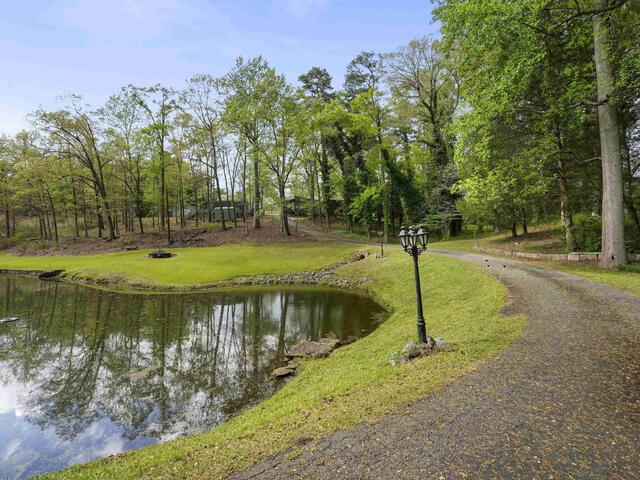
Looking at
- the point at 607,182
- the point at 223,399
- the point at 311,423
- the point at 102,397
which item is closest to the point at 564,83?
the point at 607,182

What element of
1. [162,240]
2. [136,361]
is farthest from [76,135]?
[136,361]

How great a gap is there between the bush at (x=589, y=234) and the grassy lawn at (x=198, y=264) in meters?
13.1

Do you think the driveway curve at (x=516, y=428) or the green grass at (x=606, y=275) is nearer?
the driveway curve at (x=516, y=428)

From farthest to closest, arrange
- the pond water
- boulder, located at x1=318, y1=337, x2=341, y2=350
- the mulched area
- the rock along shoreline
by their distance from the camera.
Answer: the mulched area → the rock along shoreline → boulder, located at x1=318, y1=337, x2=341, y2=350 → the pond water

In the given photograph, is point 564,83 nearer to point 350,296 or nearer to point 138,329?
point 350,296

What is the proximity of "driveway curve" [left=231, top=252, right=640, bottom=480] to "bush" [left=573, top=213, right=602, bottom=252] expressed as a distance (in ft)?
32.8

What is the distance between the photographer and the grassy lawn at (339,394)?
4.06 meters

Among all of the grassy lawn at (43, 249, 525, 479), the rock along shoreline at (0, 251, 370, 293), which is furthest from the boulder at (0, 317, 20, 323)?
the grassy lawn at (43, 249, 525, 479)

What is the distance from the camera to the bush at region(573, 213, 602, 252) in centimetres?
1398

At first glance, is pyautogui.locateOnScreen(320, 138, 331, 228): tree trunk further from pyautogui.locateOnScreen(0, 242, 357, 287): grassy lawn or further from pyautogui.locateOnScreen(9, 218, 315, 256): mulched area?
pyautogui.locateOnScreen(0, 242, 357, 287): grassy lawn

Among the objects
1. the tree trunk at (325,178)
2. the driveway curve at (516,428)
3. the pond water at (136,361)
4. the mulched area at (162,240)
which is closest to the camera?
the driveway curve at (516,428)

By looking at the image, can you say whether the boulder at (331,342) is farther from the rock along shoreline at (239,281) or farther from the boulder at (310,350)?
the rock along shoreline at (239,281)

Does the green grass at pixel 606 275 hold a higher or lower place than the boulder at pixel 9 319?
higher

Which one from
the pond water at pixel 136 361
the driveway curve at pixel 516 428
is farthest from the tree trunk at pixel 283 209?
the driveway curve at pixel 516 428
